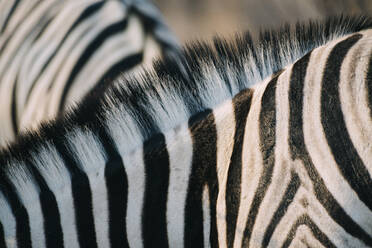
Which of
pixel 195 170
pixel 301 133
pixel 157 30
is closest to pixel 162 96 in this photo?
pixel 195 170

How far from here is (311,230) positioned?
0.77 m

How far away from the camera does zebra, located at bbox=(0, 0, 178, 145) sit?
1.96 metres

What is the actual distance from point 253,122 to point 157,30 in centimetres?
139

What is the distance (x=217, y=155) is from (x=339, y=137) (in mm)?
228

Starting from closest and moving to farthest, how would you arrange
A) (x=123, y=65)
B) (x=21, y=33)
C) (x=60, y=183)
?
(x=60, y=183) < (x=123, y=65) < (x=21, y=33)

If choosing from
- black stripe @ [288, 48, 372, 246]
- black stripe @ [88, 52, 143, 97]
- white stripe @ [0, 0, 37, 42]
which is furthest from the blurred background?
black stripe @ [288, 48, 372, 246]

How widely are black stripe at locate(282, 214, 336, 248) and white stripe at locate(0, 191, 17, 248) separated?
53 cm

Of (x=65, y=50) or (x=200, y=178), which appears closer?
(x=200, y=178)

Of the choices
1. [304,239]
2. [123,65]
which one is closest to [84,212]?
[304,239]

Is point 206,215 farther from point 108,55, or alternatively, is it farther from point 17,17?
point 17,17

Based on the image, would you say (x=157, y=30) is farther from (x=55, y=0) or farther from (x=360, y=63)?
(x=360, y=63)

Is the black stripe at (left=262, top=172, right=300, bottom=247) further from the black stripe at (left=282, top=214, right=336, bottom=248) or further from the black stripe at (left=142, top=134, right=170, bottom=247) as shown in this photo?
the black stripe at (left=142, top=134, right=170, bottom=247)

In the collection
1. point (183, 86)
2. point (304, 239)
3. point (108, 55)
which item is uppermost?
point (108, 55)

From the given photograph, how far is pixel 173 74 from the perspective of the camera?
88 cm
